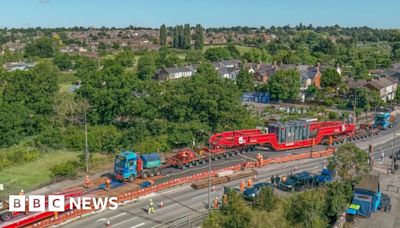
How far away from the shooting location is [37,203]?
3100 centimetres

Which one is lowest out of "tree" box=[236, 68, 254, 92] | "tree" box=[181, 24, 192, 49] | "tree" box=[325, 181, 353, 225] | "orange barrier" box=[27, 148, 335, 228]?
"orange barrier" box=[27, 148, 335, 228]

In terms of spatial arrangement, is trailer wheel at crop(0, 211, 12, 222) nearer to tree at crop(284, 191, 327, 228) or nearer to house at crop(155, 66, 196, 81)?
tree at crop(284, 191, 327, 228)

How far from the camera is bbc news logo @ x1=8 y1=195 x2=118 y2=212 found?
3049 cm

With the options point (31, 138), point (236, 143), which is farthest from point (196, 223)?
point (31, 138)

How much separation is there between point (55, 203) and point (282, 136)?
2763 centimetres

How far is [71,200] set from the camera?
32.1m

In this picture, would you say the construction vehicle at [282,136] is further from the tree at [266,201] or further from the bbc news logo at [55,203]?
the tree at [266,201]

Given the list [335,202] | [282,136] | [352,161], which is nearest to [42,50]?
[282,136]

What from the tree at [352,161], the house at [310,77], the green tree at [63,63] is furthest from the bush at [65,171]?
the green tree at [63,63]

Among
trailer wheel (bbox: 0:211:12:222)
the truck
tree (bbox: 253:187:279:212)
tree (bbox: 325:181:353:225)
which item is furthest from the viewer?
the truck

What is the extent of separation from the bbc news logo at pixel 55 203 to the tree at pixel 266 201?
11.5m

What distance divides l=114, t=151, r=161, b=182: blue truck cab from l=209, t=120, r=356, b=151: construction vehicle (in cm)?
740

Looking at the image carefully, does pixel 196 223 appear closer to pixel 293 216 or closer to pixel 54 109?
pixel 293 216

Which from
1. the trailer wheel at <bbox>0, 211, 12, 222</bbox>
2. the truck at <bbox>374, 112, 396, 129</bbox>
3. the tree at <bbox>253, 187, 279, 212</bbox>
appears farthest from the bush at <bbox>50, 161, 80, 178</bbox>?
the truck at <bbox>374, 112, 396, 129</bbox>
